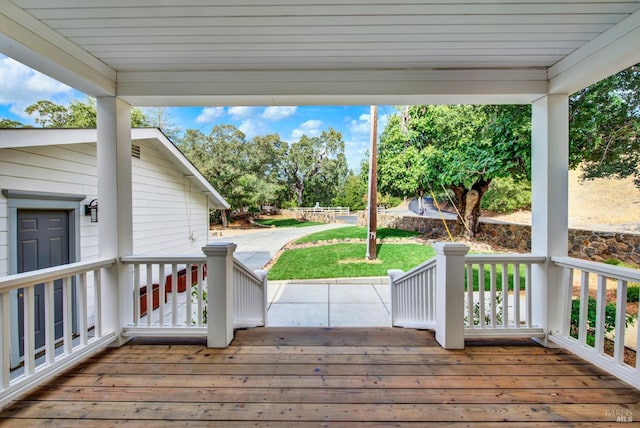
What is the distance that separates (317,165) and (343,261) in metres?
19.1

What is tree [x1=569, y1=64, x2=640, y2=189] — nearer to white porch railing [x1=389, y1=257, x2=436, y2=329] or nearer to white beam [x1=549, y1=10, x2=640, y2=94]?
white beam [x1=549, y1=10, x2=640, y2=94]

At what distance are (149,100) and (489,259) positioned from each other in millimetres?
3417

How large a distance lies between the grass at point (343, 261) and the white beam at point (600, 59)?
507 centimetres

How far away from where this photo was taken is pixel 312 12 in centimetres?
178

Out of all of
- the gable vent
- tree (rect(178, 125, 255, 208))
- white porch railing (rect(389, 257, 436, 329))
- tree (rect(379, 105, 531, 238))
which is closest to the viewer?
white porch railing (rect(389, 257, 436, 329))

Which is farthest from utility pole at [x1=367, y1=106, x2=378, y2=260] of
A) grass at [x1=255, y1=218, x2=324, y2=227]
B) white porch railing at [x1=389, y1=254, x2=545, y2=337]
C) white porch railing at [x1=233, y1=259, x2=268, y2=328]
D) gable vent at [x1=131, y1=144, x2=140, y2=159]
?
grass at [x1=255, y1=218, x2=324, y2=227]

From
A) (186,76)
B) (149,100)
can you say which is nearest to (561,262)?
(186,76)

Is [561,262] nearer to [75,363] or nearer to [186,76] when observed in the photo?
[186,76]

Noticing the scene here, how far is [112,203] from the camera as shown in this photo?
2.54 m

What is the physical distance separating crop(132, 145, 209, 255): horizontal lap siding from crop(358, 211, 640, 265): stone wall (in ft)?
27.6

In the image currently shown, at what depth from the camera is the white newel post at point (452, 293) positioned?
2.37 m

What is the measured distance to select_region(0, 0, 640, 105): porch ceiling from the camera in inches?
69.3

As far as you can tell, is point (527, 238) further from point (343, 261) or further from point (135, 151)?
point (135, 151)

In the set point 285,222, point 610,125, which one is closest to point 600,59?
point 610,125
